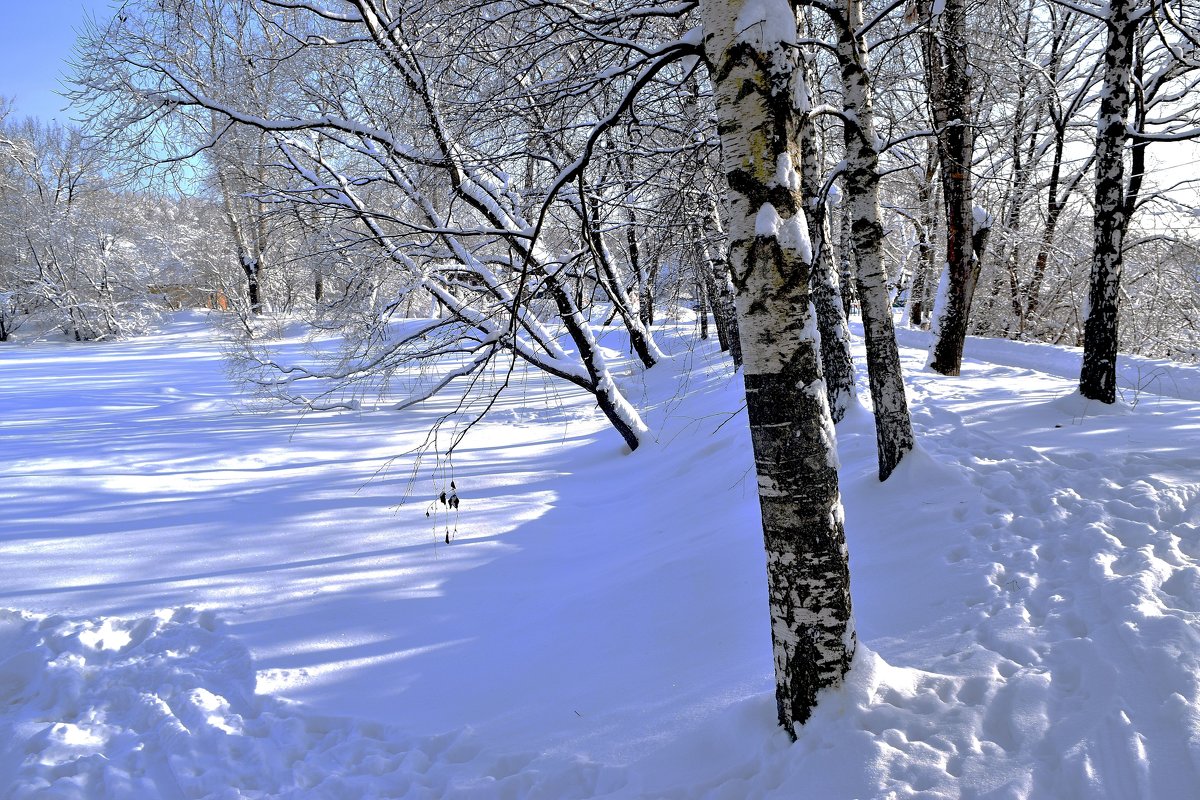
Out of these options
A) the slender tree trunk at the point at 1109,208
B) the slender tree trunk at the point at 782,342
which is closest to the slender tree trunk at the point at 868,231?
the slender tree trunk at the point at 782,342

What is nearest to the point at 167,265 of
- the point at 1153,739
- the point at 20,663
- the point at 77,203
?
the point at 77,203

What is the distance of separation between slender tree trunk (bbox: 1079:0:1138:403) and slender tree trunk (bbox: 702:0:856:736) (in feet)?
17.6

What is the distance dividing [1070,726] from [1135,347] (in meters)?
16.8

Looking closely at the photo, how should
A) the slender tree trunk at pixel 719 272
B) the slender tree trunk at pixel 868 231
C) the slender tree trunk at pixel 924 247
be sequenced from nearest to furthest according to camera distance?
the slender tree trunk at pixel 868 231 → the slender tree trunk at pixel 719 272 → the slender tree trunk at pixel 924 247

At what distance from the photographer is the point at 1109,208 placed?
231 inches

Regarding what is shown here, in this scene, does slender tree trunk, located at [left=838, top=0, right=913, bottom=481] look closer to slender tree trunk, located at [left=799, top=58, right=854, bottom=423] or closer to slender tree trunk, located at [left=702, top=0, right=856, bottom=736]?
slender tree trunk, located at [left=799, top=58, right=854, bottom=423]

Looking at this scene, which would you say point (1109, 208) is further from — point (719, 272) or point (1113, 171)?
point (719, 272)

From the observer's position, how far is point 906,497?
15.6ft

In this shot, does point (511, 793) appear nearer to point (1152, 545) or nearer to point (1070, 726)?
point (1070, 726)

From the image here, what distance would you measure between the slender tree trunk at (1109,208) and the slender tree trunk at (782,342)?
537cm

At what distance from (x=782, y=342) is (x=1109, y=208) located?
18.6ft

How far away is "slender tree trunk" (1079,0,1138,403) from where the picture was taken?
5664mm

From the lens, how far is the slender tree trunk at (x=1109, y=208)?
5664mm

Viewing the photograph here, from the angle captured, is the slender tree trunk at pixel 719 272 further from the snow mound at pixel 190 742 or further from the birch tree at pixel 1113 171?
the snow mound at pixel 190 742
